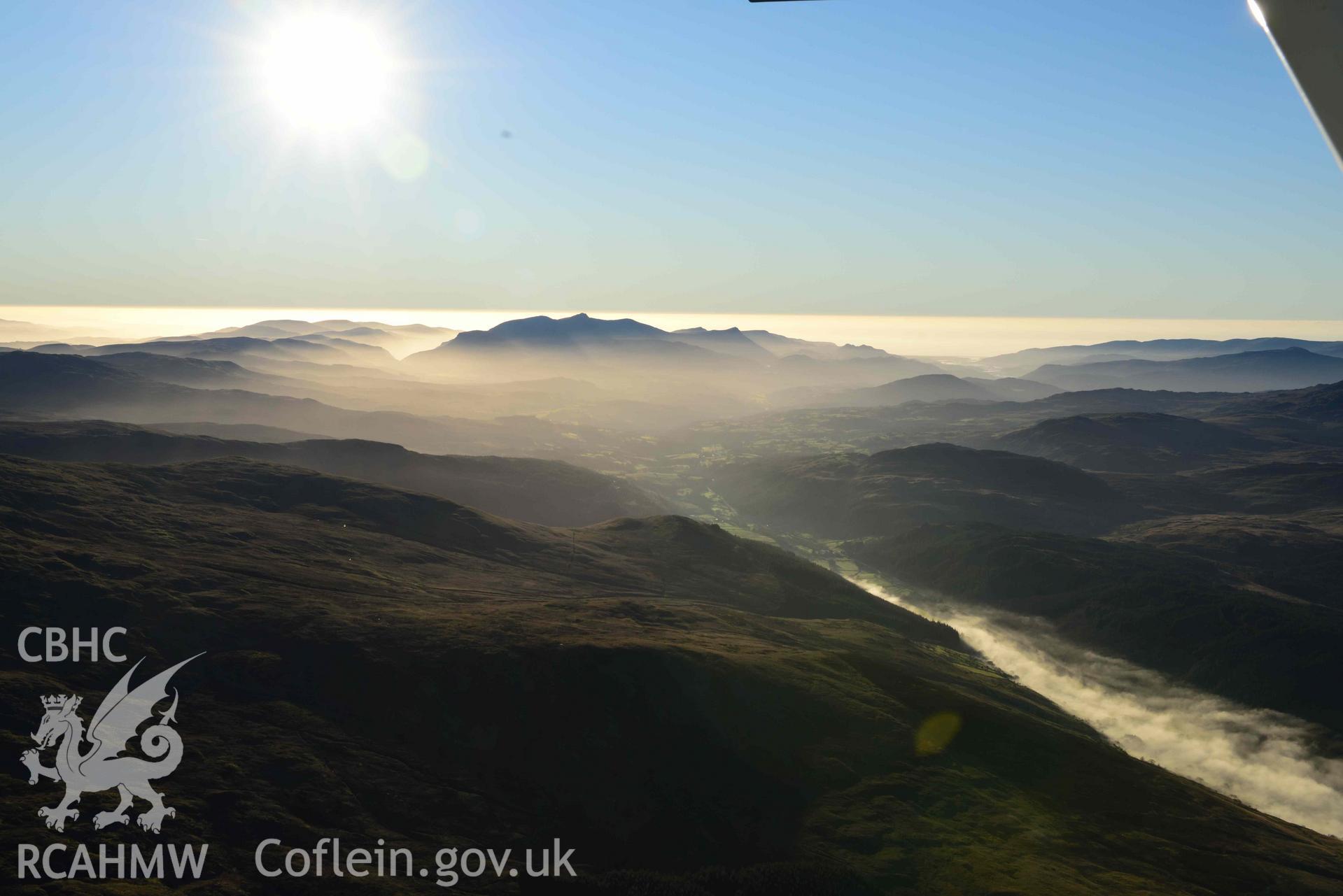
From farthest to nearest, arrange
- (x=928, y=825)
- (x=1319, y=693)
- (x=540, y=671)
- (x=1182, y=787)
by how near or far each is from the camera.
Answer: (x=1319, y=693)
(x=1182, y=787)
(x=540, y=671)
(x=928, y=825)

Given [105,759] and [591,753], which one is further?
[591,753]

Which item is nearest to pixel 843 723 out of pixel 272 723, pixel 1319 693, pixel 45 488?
pixel 272 723

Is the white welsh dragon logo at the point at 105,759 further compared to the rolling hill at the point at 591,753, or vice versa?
the rolling hill at the point at 591,753

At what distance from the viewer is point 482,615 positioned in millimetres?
117438

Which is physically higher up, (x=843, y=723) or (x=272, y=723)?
(x=272, y=723)

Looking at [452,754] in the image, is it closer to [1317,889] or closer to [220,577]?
[220,577]

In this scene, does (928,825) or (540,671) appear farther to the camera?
(540,671)

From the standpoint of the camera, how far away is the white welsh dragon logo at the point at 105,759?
58344mm

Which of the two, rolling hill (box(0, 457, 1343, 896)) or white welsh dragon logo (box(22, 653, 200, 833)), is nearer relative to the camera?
white welsh dragon logo (box(22, 653, 200, 833))

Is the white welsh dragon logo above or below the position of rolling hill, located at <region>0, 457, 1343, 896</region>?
above

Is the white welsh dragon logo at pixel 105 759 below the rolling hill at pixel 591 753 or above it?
above

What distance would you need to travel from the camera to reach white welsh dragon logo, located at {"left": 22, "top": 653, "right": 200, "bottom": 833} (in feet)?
191

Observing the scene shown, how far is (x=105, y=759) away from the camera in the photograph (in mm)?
62438

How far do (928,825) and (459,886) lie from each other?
1914 inches
